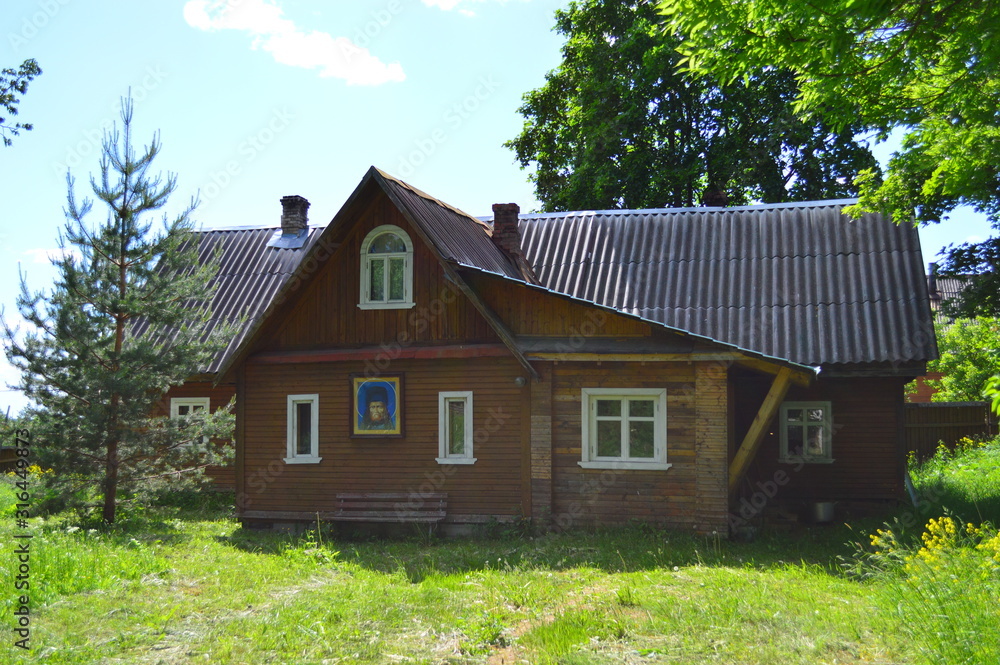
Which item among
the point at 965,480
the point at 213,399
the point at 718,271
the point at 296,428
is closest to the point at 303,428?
the point at 296,428

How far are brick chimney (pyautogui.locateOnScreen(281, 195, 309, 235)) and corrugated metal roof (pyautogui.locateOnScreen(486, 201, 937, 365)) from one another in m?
6.22

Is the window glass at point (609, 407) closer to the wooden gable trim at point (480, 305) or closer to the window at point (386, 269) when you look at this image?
the wooden gable trim at point (480, 305)

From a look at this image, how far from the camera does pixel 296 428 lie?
15.1m

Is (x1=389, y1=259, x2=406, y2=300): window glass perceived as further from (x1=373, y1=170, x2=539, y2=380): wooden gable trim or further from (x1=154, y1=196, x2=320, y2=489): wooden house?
(x1=154, y1=196, x2=320, y2=489): wooden house

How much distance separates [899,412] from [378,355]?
917 cm

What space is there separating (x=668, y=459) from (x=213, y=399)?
35.3 ft

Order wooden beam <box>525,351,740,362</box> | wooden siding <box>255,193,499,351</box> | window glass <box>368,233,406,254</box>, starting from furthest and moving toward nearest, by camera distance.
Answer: window glass <box>368,233,406,254</box> < wooden siding <box>255,193,499,351</box> < wooden beam <box>525,351,740,362</box>

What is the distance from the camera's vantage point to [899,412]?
14852 mm

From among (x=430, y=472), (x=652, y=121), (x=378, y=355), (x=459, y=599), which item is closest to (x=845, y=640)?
(x=459, y=599)

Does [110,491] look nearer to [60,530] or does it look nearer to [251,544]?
[60,530]

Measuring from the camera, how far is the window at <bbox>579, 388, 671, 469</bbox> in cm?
1326

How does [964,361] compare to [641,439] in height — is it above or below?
above

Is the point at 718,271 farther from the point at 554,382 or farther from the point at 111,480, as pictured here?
the point at 111,480

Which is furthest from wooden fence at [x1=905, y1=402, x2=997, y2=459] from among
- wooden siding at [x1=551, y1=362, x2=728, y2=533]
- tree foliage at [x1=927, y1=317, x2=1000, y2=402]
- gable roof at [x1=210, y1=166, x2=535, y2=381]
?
gable roof at [x1=210, y1=166, x2=535, y2=381]
